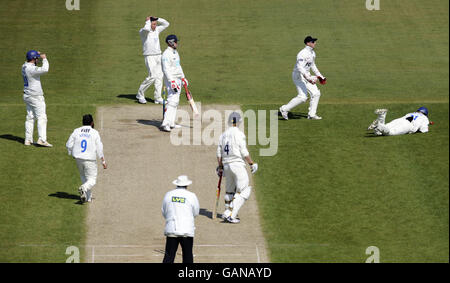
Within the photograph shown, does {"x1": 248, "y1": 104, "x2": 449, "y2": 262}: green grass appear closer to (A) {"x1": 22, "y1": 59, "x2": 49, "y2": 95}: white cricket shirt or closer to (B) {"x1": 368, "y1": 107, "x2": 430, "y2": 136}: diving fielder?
(B) {"x1": 368, "y1": 107, "x2": 430, "y2": 136}: diving fielder

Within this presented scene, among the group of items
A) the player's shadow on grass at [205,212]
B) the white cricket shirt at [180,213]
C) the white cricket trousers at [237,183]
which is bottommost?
the white cricket shirt at [180,213]

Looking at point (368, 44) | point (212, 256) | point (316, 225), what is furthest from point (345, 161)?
point (368, 44)

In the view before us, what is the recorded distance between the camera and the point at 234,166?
59.1 feet

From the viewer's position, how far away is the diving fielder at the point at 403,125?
23.0 metres

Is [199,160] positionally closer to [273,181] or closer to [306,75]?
[273,181]

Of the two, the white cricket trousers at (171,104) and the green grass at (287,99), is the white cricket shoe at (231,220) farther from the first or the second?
the white cricket trousers at (171,104)

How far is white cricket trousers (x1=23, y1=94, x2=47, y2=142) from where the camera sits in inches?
863

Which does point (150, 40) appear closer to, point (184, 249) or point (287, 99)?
point (287, 99)

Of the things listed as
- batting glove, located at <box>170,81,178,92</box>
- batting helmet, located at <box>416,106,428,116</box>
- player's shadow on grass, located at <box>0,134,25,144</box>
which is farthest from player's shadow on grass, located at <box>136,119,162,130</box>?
batting helmet, located at <box>416,106,428,116</box>

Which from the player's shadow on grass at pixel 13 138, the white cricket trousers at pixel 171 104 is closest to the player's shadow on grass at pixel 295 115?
the white cricket trousers at pixel 171 104

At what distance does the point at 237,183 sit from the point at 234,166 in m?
0.39

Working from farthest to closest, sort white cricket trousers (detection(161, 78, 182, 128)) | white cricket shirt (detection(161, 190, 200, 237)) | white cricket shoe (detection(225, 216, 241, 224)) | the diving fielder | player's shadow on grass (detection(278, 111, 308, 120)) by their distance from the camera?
player's shadow on grass (detection(278, 111, 308, 120)), white cricket trousers (detection(161, 78, 182, 128)), the diving fielder, white cricket shoe (detection(225, 216, 241, 224)), white cricket shirt (detection(161, 190, 200, 237))

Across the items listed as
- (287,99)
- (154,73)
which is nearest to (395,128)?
(287,99)

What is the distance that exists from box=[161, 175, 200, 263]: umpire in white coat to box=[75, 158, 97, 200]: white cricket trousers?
3.50 metres
